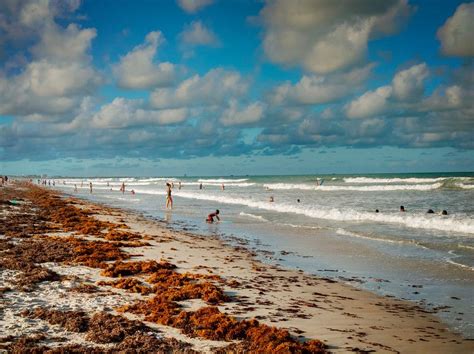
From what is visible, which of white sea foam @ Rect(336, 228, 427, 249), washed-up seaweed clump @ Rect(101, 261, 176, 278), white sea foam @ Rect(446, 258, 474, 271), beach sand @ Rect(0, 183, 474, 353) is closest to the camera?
beach sand @ Rect(0, 183, 474, 353)

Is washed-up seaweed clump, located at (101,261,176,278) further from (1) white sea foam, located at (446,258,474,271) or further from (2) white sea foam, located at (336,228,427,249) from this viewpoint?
(2) white sea foam, located at (336,228,427,249)

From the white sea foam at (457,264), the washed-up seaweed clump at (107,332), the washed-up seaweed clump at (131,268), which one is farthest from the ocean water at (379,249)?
the washed-up seaweed clump at (107,332)

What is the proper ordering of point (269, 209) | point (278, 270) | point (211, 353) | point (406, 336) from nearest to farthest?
1. point (211, 353)
2. point (406, 336)
3. point (278, 270)
4. point (269, 209)

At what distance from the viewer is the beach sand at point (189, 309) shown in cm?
597

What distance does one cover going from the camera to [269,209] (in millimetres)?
32156

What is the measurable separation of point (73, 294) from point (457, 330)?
726 centimetres

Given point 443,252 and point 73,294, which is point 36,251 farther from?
point 443,252

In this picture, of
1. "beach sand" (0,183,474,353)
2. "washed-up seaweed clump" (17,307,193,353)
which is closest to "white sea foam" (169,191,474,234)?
"beach sand" (0,183,474,353)

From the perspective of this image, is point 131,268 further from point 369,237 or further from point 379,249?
point 369,237

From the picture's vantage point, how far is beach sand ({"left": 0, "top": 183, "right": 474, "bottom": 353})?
19.6 ft

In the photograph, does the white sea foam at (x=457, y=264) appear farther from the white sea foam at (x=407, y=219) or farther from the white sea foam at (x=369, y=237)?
the white sea foam at (x=407, y=219)

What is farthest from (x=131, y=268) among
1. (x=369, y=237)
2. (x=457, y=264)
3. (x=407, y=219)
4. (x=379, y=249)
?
(x=407, y=219)

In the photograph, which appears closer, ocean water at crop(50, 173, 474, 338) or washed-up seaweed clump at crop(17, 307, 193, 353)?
washed-up seaweed clump at crop(17, 307, 193, 353)

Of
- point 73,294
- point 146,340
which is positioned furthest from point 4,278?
point 146,340
